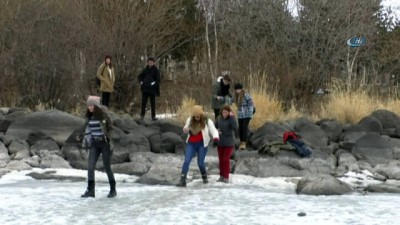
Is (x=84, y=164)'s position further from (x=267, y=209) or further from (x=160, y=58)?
(x=160, y=58)

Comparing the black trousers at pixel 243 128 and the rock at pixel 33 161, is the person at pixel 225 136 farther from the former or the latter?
the rock at pixel 33 161

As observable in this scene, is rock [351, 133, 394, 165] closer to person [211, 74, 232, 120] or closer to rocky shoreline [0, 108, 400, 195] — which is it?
rocky shoreline [0, 108, 400, 195]

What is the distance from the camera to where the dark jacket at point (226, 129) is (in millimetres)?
11719

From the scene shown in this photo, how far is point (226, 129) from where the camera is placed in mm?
11742

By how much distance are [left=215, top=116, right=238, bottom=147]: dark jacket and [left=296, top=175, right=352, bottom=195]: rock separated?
1565 mm

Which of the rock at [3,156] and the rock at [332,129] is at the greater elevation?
the rock at [332,129]

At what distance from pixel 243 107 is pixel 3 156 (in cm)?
529

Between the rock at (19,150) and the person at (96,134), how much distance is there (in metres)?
4.47

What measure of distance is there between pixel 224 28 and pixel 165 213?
18.6m

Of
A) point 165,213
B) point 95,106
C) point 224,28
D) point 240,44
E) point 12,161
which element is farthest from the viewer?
point 224,28

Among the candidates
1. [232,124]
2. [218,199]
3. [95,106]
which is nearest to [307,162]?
[232,124]

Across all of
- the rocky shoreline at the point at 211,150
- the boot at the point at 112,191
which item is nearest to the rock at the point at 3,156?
the rocky shoreline at the point at 211,150

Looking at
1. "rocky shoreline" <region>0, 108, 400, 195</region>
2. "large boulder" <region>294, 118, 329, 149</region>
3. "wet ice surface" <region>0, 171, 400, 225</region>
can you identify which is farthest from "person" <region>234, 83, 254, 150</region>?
"wet ice surface" <region>0, 171, 400, 225</region>

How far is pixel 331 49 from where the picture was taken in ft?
72.7
